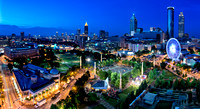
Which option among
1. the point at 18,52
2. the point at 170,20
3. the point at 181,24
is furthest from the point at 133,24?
the point at 18,52

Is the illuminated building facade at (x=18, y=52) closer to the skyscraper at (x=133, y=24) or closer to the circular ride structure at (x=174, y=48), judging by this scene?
the circular ride structure at (x=174, y=48)

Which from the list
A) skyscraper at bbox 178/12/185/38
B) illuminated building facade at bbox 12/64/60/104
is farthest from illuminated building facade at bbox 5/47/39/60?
skyscraper at bbox 178/12/185/38

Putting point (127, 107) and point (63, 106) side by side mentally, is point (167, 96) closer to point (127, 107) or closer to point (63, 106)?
point (127, 107)

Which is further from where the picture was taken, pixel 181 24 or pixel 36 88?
pixel 181 24

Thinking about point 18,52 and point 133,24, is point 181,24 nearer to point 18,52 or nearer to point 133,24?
point 133,24

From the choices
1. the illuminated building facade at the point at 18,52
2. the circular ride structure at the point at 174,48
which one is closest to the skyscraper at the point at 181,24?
the circular ride structure at the point at 174,48

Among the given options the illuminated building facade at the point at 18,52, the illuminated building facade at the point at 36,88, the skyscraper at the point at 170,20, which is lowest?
the illuminated building facade at the point at 36,88

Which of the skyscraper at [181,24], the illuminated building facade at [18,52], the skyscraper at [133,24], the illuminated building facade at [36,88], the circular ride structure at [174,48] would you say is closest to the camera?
the illuminated building facade at [36,88]

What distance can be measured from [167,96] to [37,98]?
1679 centimetres

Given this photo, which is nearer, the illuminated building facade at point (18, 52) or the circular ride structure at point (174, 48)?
the circular ride structure at point (174, 48)

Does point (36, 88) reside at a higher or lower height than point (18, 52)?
lower

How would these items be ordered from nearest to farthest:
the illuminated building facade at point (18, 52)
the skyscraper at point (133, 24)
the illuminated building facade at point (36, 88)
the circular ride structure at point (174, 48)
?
the illuminated building facade at point (36, 88) → the circular ride structure at point (174, 48) → the illuminated building facade at point (18, 52) → the skyscraper at point (133, 24)

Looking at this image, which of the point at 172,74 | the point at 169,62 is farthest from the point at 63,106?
the point at 169,62

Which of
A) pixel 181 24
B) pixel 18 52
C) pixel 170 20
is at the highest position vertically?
pixel 181 24
